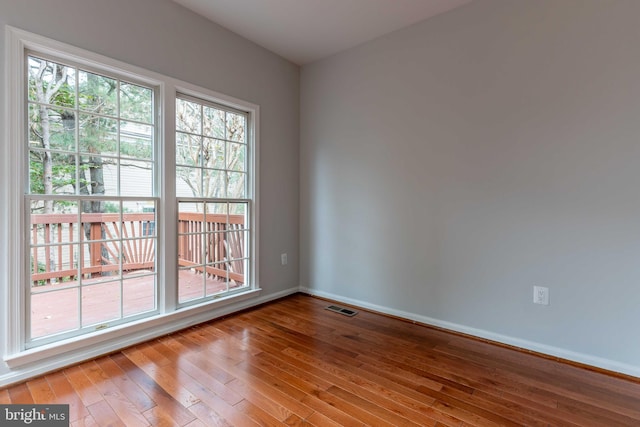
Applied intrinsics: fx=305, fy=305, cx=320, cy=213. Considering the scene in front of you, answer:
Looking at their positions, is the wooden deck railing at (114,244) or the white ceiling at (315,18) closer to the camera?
the wooden deck railing at (114,244)

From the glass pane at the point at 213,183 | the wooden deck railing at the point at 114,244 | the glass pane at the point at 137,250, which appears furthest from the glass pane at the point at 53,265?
the glass pane at the point at 213,183

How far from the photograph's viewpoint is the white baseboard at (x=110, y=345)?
1835 mm

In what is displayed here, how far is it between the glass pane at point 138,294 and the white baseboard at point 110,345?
17cm

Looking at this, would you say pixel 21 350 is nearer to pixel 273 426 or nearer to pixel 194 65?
pixel 273 426

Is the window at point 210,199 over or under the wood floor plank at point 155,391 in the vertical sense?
over

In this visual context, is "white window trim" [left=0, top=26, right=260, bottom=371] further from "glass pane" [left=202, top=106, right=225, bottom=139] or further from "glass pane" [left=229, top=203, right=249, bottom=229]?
"glass pane" [left=229, top=203, right=249, bottom=229]

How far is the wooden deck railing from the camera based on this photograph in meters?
1.98

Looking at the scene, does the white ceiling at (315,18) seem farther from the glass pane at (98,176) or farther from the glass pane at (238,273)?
the glass pane at (238,273)

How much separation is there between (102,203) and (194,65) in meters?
1.39

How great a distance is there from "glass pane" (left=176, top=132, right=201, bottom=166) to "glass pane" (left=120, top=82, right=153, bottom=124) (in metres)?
0.27

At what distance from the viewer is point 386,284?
3.01m

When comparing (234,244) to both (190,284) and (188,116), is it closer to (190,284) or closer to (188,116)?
(190,284)

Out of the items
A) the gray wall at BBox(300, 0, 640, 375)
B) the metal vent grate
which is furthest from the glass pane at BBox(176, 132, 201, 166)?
the metal vent grate

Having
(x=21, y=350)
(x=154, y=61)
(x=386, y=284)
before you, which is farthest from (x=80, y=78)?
(x=386, y=284)
